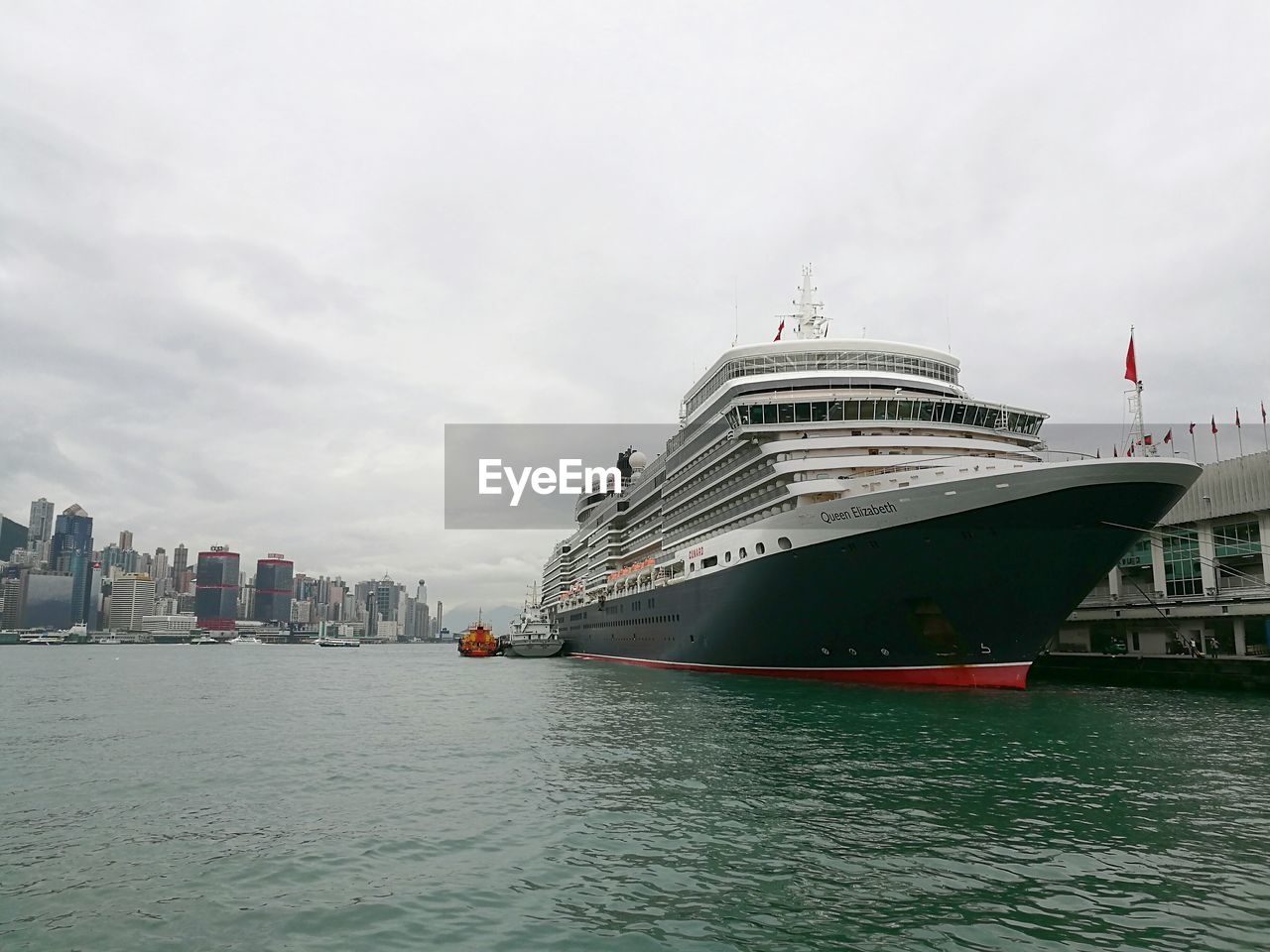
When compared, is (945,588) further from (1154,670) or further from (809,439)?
(1154,670)

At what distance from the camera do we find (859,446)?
33.7 m

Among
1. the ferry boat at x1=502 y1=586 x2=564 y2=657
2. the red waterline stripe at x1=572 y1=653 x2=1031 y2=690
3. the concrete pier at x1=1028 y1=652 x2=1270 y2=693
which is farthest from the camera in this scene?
the ferry boat at x1=502 y1=586 x2=564 y2=657

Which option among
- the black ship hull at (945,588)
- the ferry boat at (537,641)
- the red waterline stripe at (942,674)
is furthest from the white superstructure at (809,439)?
the ferry boat at (537,641)

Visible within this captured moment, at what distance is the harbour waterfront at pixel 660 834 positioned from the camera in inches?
351

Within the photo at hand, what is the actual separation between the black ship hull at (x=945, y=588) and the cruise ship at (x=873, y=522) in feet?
0.20

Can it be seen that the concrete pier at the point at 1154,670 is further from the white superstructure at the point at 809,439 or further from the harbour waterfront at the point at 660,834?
A: the white superstructure at the point at 809,439

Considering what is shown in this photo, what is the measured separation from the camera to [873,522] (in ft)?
94.4

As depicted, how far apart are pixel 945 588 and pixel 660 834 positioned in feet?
62.4

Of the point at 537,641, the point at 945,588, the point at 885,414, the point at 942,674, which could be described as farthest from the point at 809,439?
the point at 537,641

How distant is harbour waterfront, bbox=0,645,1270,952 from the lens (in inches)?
351

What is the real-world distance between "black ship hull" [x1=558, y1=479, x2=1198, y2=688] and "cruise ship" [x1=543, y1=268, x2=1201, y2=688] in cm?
6

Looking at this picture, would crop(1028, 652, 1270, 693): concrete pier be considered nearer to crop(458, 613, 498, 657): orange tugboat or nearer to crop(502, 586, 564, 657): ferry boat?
crop(502, 586, 564, 657): ferry boat

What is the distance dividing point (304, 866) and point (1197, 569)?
44.0 m

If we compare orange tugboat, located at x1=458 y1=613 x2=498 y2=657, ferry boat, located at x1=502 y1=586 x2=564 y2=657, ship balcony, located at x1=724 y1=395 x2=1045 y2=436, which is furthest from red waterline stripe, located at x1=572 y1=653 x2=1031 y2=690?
orange tugboat, located at x1=458 y1=613 x2=498 y2=657
